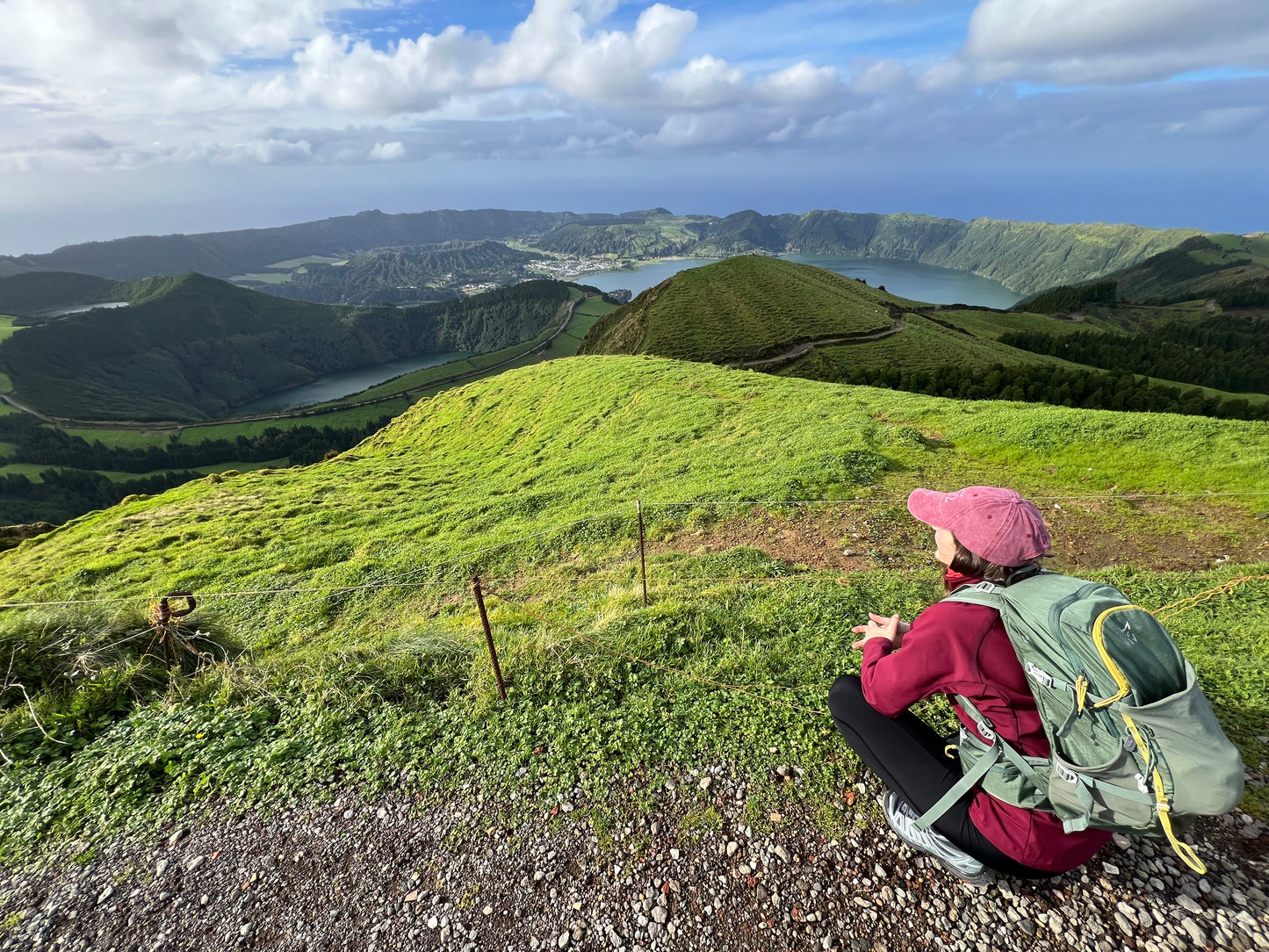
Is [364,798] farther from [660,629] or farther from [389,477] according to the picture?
[389,477]

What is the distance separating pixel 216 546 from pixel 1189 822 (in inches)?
924

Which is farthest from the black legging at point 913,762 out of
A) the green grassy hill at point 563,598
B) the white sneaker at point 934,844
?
the green grassy hill at point 563,598

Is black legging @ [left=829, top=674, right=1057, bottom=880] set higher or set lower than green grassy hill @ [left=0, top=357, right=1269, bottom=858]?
higher

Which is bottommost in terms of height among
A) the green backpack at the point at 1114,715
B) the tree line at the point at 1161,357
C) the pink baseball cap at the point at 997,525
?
the tree line at the point at 1161,357

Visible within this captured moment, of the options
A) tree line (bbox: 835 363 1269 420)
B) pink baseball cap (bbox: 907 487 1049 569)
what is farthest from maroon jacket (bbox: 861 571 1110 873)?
tree line (bbox: 835 363 1269 420)

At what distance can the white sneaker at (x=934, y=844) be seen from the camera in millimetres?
3820

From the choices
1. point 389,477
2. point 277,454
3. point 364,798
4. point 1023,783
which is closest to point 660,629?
point 364,798

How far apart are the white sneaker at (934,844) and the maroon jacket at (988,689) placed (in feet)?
1.43

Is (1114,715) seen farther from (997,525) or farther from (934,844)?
(934,844)

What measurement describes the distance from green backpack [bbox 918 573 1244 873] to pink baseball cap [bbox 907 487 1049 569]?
8.4 inches

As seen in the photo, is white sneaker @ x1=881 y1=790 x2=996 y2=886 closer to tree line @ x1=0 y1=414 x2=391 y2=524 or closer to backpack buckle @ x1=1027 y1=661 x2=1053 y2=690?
backpack buckle @ x1=1027 y1=661 x2=1053 y2=690

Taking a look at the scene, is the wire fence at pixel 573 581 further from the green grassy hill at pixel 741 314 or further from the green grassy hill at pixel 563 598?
the green grassy hill at pixel 741 314

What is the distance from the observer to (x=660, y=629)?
25.2ft

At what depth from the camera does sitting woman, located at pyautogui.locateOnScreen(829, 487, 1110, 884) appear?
3.21m
